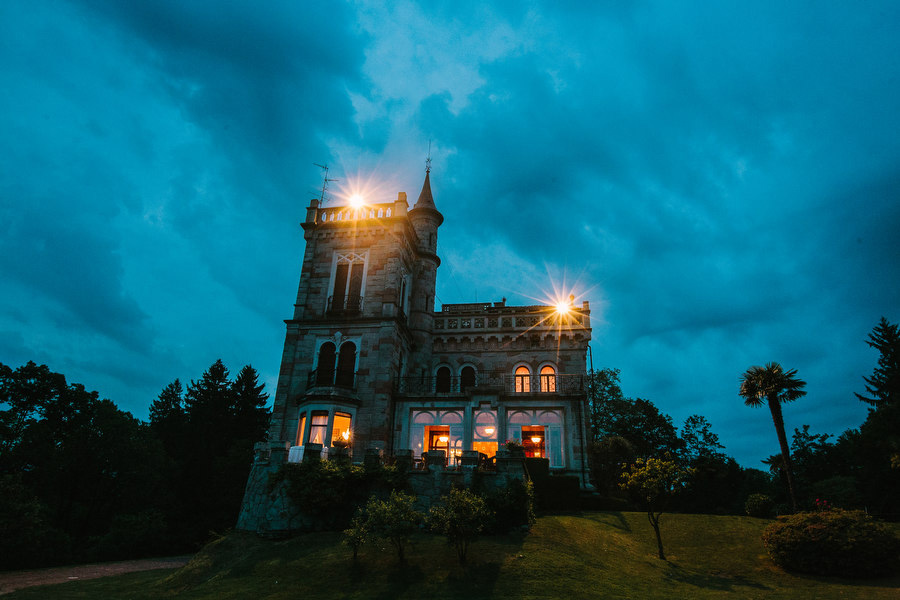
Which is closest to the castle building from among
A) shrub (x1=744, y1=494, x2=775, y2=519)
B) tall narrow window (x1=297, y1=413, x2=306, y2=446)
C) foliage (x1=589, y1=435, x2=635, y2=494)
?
tall narrow window (x1=297, y1=413, x2=306, y2=446)

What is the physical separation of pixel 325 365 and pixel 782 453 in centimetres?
2786

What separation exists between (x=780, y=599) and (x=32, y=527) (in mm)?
37375

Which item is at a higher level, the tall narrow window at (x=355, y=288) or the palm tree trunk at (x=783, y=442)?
the tall narrow window at (x=355, y=288)

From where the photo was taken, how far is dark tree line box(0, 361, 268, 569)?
3272 centimetres

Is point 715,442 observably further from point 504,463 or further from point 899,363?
point 504,463

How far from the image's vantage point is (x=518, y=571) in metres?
15.2

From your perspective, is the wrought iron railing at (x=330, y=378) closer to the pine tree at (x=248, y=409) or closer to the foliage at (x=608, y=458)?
the foliage at (x=608, y=458)


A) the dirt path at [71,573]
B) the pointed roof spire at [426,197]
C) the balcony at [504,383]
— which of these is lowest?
the dirt path at [71,573]

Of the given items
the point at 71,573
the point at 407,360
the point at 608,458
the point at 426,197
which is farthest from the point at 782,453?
the point at 71,573

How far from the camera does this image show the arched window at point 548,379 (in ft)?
117

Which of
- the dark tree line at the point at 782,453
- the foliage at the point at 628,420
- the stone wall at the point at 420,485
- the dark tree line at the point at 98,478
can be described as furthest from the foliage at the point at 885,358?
the dark tree line at the point at 98,478

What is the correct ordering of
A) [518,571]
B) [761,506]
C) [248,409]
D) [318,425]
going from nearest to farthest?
1. [518,571]
2. [761,506]
3. [318,425]
4. [248,409]

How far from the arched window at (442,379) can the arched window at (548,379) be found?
7.13m

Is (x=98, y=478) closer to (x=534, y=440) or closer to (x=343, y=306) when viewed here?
(x=343, y=306)
